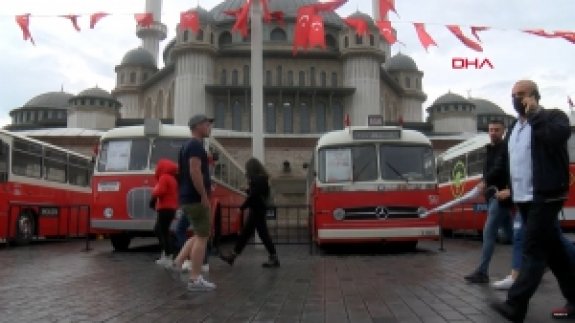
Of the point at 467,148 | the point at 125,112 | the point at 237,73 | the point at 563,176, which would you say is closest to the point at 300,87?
the point at 237,73

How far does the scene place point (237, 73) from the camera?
56.2 metres

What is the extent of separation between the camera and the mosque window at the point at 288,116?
5550 cm

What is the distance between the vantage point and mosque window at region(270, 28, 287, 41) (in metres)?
58.5

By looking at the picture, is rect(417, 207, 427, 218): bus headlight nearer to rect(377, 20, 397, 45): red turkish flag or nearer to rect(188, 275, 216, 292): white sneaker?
rect(188, 275, 216, 292): white sneaker

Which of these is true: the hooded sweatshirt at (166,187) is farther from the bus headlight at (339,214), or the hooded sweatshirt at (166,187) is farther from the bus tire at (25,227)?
the bus tire at (25,227)

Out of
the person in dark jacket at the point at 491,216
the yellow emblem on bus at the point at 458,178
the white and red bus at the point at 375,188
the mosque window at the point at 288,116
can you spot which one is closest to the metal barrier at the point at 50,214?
the white and red bus at the point at 375,188

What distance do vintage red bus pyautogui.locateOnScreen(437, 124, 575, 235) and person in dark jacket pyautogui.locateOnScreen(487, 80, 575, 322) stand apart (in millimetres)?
9506

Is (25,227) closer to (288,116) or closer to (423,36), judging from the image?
(423,36)

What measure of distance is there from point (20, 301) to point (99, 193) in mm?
7169

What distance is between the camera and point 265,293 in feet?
19.8

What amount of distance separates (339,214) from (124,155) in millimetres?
5103

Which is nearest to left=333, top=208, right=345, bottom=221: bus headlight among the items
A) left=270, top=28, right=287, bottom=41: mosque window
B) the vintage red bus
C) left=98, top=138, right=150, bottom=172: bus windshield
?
the vintage red bus

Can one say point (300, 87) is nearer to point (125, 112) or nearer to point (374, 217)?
point (125, 112)

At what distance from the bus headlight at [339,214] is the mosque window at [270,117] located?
43.9m
